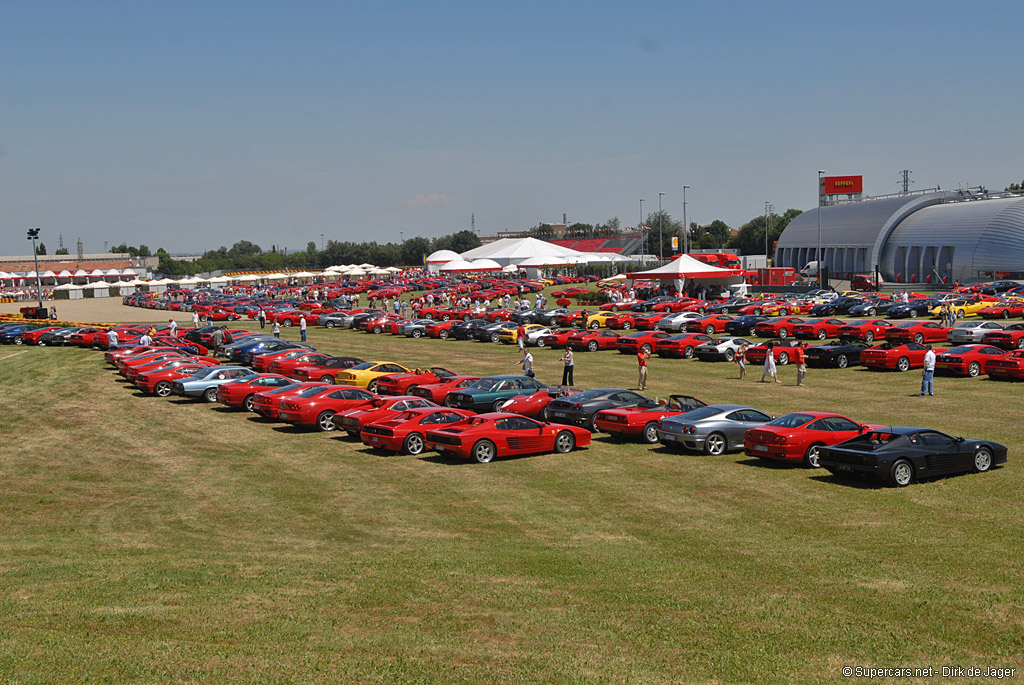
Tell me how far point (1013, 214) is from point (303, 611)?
93300mm

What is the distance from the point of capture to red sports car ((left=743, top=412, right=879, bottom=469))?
63.3 ft

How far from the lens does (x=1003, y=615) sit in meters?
9.91

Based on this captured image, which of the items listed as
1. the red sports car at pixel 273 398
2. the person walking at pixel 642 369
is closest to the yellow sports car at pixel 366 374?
the red sports car at pixel 273 398

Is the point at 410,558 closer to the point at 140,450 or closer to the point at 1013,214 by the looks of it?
the point at 140,450

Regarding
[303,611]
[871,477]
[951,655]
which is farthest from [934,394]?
[303,611]

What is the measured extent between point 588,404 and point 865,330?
23146mm

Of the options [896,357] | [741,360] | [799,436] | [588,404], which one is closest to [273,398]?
[588,404]

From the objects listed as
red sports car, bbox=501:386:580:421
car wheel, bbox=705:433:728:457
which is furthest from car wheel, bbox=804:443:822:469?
red sports car, bbox=501:386:580:421

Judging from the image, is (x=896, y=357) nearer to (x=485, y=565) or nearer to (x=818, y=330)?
(x=818, y=330)

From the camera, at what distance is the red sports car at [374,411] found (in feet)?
75.3

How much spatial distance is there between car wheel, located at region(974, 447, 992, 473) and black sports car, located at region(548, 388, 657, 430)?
7583 mm

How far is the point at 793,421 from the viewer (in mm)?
20000

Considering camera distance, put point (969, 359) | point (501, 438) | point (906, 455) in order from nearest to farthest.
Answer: point (906, 455) → point (501, 438) → point (969, 359)

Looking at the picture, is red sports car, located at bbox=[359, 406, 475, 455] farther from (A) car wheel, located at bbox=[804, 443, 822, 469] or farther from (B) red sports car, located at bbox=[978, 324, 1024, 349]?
(B) red sports car, located at bbox=[978, 324, 1024, 349]
